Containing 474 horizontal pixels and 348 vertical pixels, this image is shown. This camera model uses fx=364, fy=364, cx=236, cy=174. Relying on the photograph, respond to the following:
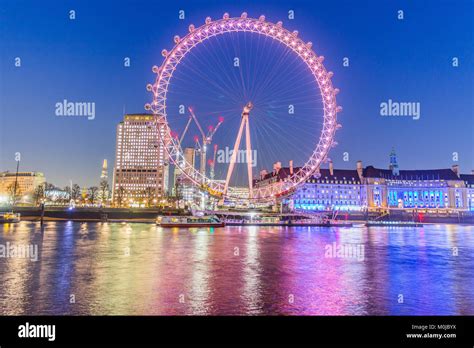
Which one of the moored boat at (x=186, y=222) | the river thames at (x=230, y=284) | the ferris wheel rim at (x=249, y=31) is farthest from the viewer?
the moored boat at (x=186, y=222)

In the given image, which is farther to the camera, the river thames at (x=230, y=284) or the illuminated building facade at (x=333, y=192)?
the illuminated building facade at (x=333, y=192)

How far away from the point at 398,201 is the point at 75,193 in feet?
433

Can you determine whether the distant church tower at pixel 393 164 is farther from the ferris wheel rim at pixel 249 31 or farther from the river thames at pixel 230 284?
the river thames at pixel 230 284

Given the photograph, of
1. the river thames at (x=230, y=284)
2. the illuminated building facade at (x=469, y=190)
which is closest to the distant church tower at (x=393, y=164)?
the illuminated building facade at (x=469, y=190)

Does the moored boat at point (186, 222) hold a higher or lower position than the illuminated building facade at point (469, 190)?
lower

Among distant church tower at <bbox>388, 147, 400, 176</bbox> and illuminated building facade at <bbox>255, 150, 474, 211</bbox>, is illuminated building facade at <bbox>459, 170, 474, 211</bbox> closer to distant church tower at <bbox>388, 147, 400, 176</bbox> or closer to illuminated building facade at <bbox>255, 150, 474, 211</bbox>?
illuminated building facade at <bbox>255, 150, 474, 211</bbox>

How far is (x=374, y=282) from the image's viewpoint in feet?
48.2

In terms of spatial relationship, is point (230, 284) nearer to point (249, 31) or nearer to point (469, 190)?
point (249, 31)

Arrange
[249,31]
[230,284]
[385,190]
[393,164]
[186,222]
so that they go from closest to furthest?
[230,284]
[249,31]
[186,222]
[385,190]
[393,164]

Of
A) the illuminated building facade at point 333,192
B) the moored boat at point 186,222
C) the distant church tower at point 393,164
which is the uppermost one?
the distant church tower at point 393,164

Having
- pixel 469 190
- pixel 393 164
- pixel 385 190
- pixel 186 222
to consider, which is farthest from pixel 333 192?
pixel 186 222
